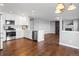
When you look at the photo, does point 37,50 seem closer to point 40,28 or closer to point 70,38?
point 40,28

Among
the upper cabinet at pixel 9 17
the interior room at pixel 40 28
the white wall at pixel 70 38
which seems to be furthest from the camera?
the upper cabinet at pixel 9 17

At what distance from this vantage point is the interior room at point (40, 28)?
4.12m

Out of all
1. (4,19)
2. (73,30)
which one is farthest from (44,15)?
(4,19)

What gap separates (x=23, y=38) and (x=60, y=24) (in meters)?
3.10

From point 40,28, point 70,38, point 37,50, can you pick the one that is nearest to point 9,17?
point 40,28

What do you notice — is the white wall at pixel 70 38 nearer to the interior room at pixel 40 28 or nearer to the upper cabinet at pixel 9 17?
the interior room at pixel 40 28

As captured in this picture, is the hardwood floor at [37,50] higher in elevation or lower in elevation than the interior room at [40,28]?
lower

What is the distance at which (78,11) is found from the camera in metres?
4.43

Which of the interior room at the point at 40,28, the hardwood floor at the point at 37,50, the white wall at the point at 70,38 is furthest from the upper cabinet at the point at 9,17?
the white wall at the point at 70,38

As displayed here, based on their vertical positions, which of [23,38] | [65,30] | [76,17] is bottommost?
[23,38]

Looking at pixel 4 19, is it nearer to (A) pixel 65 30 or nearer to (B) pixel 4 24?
(B) pixel 4 24

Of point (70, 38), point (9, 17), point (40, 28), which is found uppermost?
point (9, 17)

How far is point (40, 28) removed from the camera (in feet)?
20.1

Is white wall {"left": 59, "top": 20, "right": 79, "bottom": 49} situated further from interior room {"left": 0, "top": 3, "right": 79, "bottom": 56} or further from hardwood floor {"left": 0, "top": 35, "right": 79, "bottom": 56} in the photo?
hardwood floor {"left": 0, "top": 35, "right": 79, "bottom": 56}
